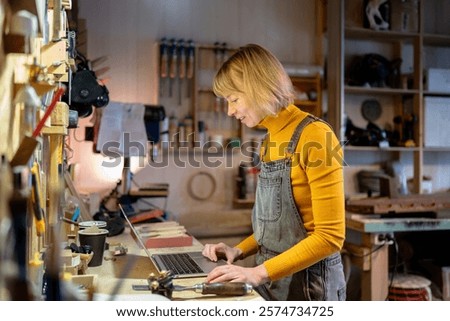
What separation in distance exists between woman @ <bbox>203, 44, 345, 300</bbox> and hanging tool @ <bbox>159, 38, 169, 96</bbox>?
90 cm

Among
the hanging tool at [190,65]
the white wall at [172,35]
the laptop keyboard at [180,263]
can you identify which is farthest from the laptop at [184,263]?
the hanging tool at [190,65]

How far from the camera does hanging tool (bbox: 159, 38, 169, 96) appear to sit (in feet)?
6.16

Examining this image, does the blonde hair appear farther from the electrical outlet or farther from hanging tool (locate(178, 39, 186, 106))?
the electrical outlet

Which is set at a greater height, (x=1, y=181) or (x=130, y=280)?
(x=1, y=181)

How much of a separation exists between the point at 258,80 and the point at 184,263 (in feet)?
1.46

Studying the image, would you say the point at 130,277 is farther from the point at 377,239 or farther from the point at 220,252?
the point at 377,239

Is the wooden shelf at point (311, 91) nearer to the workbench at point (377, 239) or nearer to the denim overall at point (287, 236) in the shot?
the workbench at point (377, 239)

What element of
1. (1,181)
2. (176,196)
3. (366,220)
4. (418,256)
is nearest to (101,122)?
(176,196)

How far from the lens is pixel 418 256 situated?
2.20 meters

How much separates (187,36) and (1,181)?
4.35ft

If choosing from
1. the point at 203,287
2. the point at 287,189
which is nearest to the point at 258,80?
the point at 287,189
